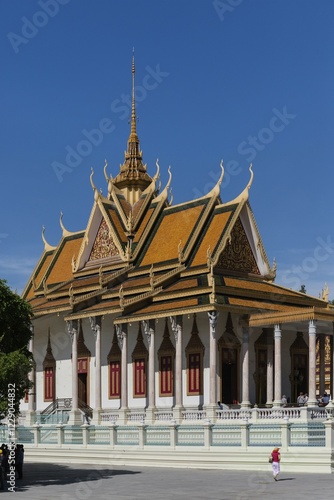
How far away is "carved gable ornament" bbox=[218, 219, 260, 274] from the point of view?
37844 mm

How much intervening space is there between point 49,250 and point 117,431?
2256cm

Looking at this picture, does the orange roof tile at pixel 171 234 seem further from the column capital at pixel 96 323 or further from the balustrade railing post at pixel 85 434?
the balustrade railing post at pixel 85 434

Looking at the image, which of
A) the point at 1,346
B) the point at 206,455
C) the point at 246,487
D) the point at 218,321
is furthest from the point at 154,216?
the point at 246,487

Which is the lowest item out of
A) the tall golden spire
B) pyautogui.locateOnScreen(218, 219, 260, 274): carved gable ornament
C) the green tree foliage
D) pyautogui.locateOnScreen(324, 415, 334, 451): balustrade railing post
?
pyautogui.locateOnScreen(324, 415, 334, 451): balustrade railing post

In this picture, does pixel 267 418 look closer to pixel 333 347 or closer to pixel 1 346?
pixel 333 347

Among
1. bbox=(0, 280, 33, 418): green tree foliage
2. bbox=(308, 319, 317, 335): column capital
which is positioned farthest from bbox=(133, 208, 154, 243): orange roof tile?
bbox=(0, 280, 33, 418): green tree foliage

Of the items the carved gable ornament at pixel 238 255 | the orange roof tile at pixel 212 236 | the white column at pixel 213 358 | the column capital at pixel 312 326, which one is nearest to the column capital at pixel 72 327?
the orange roof tile at pixel 212 236

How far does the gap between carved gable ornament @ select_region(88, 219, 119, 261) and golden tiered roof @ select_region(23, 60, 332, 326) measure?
49 millimetres

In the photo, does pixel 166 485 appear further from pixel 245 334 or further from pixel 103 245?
pixel 103 245

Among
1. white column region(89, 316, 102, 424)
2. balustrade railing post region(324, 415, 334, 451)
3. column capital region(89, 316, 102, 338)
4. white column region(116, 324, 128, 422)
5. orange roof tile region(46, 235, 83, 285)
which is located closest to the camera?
balustrade railing post region(324, 415, 334, 451)

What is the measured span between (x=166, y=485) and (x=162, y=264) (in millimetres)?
18944

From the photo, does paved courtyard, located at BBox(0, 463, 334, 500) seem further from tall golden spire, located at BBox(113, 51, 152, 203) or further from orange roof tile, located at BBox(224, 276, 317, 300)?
tall golden spire, located at BBox(113, 51, 152, 203)

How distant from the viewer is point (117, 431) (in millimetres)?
31203

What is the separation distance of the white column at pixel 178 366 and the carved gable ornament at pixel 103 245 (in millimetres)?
9364
